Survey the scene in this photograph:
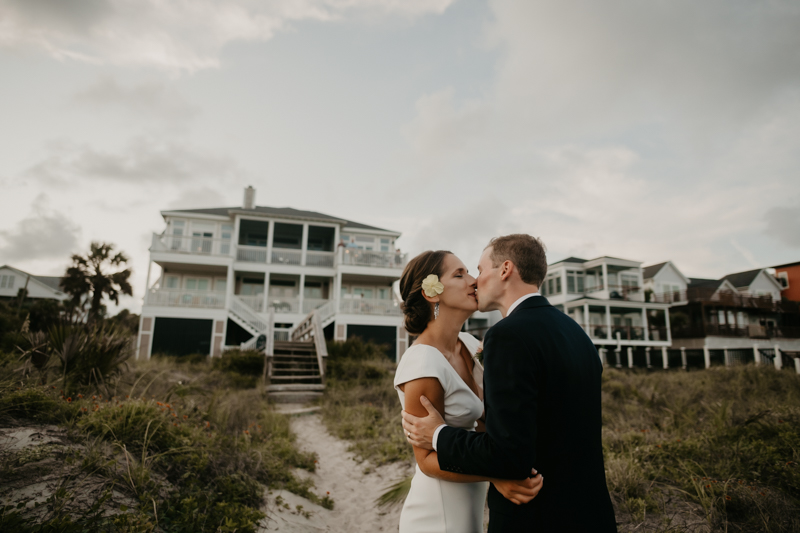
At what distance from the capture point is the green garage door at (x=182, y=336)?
20.3 m

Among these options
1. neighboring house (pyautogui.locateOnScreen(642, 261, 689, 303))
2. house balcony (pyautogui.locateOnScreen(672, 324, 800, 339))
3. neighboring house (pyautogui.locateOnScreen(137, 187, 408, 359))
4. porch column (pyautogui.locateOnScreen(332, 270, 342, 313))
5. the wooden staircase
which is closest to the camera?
the wooden staircase

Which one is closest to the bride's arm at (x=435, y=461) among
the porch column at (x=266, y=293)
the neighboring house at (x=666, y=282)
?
the porch column at (x=266, y=293)

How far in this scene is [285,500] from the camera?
460 centimetres

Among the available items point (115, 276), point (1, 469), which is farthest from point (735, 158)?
point (115, 276)

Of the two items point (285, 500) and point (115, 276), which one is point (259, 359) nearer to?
point (285, 500)

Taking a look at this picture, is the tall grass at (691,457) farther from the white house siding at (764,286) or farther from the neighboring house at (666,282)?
the white house siding at (764,286)

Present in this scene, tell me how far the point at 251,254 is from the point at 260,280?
203 cm

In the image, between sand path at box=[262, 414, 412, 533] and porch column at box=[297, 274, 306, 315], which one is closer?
sand path at box=[262, 414, 412, 533]

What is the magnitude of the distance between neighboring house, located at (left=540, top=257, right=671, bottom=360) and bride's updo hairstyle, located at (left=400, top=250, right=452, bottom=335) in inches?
1090

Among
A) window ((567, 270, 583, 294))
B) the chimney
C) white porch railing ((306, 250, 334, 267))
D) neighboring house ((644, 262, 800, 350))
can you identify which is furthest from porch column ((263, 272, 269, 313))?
neighboring house ((644, 262, 800, 350))

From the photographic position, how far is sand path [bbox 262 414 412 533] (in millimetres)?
4293

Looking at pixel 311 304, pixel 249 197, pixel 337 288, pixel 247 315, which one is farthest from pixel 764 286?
pixel 249 197

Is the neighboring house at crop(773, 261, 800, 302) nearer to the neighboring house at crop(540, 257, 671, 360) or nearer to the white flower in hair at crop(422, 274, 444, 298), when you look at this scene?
the neighboring house at crop(540, 257, 671, 360)

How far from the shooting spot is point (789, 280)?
37875 millimetres
